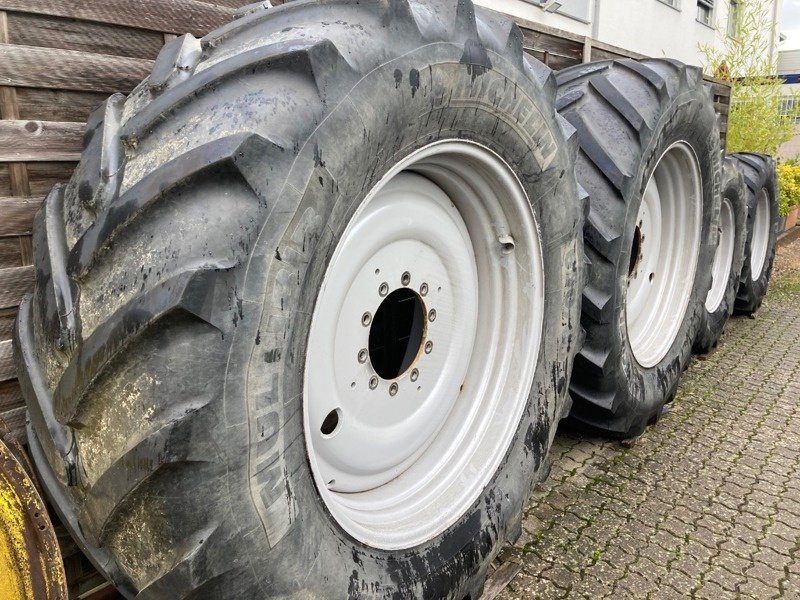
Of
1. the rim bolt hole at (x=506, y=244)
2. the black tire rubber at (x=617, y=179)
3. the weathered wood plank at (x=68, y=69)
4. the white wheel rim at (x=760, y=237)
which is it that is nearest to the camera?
the weathered wood plank at (x=68, y=69)

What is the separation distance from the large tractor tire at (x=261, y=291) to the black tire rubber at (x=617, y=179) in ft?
2.30

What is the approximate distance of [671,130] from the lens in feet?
8.20

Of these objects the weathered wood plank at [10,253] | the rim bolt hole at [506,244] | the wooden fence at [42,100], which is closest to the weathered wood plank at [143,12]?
the wooden fence at [42,100]

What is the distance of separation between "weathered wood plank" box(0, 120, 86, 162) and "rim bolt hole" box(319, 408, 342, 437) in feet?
2.41

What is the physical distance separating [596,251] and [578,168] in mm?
299

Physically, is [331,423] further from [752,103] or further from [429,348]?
[752,103]

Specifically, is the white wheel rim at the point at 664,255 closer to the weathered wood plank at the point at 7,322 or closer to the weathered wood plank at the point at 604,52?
the weathered wood plank at the point at 604,52

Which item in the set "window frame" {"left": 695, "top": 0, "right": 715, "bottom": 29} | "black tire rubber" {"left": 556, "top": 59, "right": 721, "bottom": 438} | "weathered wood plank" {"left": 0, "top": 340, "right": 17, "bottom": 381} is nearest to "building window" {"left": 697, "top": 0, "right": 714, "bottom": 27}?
"window frame" {"left": 695, "top": 0, "right": 715, "bottom": 29}

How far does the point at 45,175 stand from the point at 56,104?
0.14 m

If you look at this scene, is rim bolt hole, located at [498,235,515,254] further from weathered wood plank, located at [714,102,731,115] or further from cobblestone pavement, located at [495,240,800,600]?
weathered wood plank, located at [714,102,731,115]

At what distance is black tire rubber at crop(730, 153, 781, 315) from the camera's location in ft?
14.0

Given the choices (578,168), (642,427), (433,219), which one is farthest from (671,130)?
(433,219)

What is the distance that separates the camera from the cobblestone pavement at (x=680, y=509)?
192cm

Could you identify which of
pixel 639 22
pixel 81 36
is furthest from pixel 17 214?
pixel 639 22
